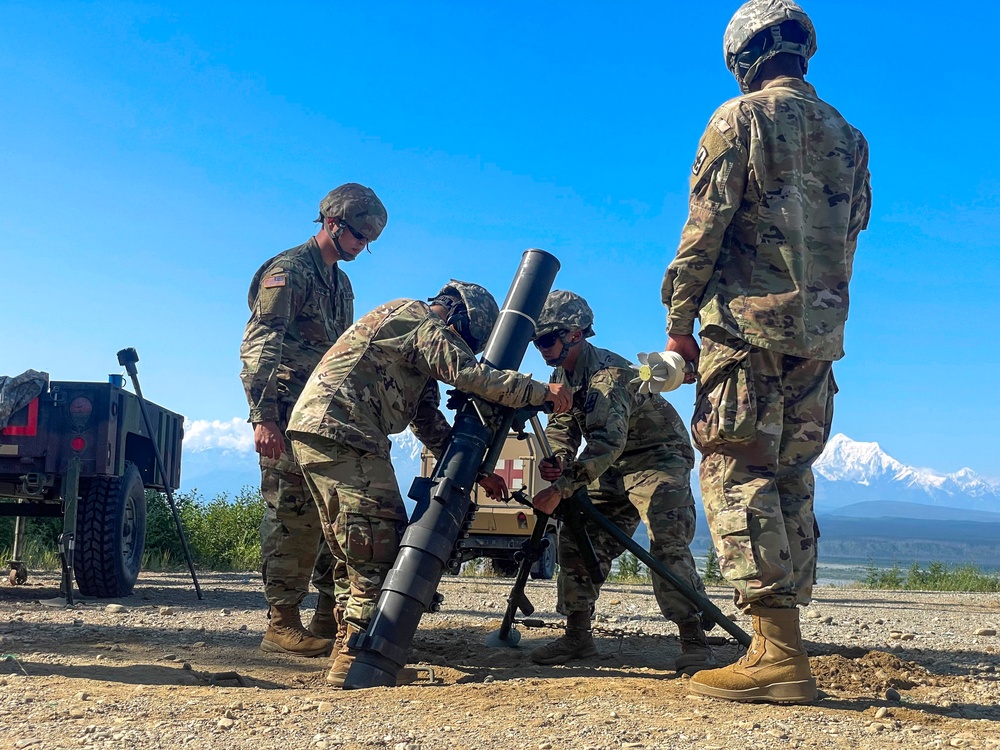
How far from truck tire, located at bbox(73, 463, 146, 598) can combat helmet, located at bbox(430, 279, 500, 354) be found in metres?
4.53

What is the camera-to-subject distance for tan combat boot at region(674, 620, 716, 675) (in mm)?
4469

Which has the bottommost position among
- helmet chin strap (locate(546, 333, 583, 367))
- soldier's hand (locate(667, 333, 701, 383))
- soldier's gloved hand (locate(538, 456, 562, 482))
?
soldier's gloved hand (locate(538, 456, 562, 482))

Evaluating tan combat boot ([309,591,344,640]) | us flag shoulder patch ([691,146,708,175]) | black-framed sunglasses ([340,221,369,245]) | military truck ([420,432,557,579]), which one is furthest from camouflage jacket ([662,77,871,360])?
military truck ([420,432,557,579])

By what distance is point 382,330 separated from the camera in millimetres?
4293

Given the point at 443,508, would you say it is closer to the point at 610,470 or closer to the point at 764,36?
the point at 610,470

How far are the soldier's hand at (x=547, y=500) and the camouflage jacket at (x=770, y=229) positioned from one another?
1.21 metres

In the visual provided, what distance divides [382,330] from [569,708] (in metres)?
1.83

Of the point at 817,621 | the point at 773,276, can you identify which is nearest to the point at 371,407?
the point at 773,276

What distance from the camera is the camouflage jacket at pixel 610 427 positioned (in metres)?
4.65

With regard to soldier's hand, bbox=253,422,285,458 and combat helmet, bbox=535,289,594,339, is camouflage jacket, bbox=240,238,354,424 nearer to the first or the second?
soldier's hand, bbox=253,422,285,458

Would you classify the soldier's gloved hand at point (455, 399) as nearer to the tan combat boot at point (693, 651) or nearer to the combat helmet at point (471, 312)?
the combat helmet at point (471, 312)

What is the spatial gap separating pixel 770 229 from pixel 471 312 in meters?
1.51

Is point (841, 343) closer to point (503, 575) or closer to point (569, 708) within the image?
point (569, 708)

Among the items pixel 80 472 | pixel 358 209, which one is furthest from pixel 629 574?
pixel 358 209
